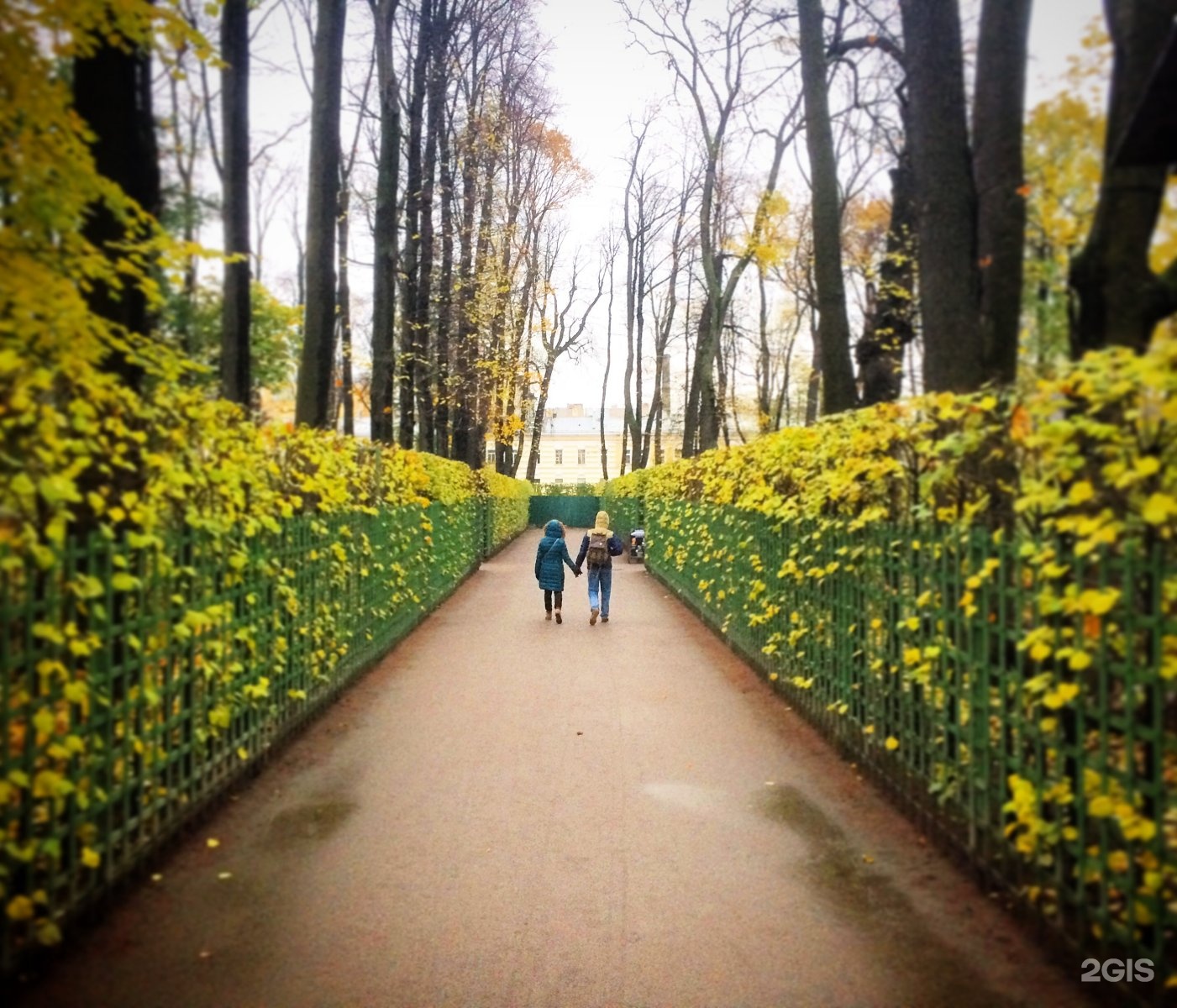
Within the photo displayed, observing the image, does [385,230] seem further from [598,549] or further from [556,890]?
[556,890]

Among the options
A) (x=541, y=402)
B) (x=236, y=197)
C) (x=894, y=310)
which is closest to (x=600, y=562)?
(x=894, y=310)

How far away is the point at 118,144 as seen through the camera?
15.7 ft

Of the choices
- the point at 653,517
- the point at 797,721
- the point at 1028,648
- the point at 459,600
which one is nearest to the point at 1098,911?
the point at 1028,648

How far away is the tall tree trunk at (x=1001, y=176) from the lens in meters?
6.23

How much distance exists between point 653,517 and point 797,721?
1377 centimetres

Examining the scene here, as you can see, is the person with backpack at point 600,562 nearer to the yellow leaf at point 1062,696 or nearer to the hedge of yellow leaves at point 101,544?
the hedge of yellow leaves at point 101,544

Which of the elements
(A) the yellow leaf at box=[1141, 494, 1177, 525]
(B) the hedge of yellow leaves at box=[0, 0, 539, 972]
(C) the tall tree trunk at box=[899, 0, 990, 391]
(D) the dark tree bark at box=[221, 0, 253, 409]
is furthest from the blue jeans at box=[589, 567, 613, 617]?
(A) the yellow leaf at box=[1141, 494, 1177, 525]

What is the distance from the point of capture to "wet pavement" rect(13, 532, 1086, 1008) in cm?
329

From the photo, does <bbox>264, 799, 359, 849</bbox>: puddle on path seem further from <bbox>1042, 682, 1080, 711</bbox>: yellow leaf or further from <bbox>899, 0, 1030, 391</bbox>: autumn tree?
<bbox>899, 0, 1030, 391</bbox>: autumn tree

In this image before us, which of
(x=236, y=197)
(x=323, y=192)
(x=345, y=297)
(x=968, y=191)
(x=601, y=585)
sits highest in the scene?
(x=345, y=297)

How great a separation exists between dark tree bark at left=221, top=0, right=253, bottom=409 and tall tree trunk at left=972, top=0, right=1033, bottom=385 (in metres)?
6.27

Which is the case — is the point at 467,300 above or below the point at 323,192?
above

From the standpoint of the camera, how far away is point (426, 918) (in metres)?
3.81

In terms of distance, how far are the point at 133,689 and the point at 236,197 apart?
5.98 metres
